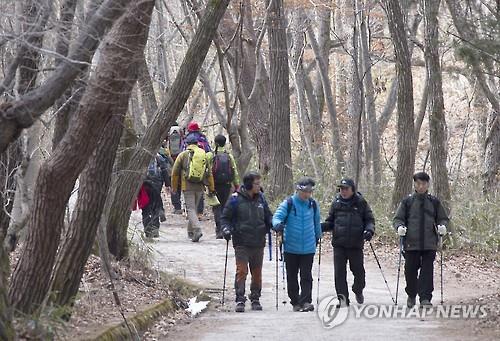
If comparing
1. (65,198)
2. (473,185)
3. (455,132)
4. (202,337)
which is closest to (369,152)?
(473,185)

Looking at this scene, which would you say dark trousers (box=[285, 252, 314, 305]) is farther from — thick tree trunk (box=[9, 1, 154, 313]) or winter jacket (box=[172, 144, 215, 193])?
winter jacket (box=[172, 144, 215, 193])

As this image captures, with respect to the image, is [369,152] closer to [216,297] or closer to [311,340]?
[216,297]

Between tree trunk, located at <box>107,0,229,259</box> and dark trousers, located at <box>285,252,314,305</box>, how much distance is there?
8.48 ft

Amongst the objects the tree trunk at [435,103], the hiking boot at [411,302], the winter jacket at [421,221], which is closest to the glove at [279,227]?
the winter jacket at [421,221]

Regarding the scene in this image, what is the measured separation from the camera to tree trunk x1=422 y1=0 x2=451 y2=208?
1806cm

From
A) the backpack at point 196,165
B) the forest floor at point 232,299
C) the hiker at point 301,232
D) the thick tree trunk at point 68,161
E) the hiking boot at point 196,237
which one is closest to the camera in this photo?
the thick tree trunk at point 68,161

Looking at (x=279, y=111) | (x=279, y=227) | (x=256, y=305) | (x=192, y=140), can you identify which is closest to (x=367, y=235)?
(x=279, y=227)

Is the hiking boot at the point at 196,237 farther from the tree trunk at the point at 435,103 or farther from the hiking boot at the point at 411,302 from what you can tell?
the hiking boot at the point at 411,302

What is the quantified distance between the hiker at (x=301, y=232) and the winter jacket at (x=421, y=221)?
1133 mm

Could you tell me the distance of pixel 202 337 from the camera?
10.6 m

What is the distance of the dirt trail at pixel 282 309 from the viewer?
10.4 metres

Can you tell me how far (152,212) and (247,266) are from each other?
17.8 ft

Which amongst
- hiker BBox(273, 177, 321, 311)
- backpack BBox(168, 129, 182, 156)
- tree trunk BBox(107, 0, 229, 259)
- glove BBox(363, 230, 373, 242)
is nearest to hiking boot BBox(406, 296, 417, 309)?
glove BBox(363, 230, 373, 242)

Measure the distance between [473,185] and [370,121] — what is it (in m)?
6.44
